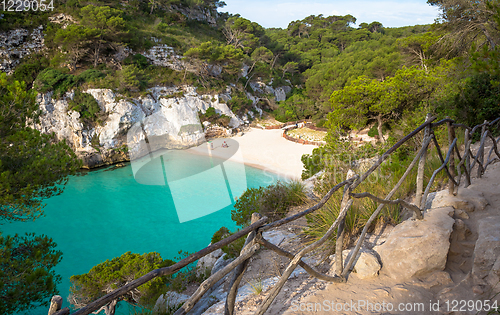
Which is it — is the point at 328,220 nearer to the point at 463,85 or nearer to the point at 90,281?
the point at 90,281

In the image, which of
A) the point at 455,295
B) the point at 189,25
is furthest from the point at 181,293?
the point at 189,25

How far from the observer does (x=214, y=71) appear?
1067 inches

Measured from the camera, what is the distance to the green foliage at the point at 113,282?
5129 millimetres

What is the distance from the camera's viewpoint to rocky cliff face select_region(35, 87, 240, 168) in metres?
17.3

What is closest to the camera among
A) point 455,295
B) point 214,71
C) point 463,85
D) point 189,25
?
point 455,295

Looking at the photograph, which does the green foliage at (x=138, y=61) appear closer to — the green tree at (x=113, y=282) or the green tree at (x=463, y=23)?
the green tree at (x=113, y=282)

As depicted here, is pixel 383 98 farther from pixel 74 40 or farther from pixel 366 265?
pixel 74 40

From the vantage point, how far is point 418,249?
1894 mm

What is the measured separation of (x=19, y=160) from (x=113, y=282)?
10.8ft

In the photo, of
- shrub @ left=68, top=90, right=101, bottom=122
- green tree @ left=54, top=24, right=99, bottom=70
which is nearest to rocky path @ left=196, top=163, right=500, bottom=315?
shrub @ left=68, top=90, right=101, bottom=122

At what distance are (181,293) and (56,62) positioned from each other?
77.4 ft

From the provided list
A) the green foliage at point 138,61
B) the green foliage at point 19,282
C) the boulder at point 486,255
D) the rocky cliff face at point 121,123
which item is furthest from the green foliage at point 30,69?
the boulder at point 486,255

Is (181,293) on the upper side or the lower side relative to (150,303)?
upper

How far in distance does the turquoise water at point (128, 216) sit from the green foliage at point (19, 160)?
360cm
